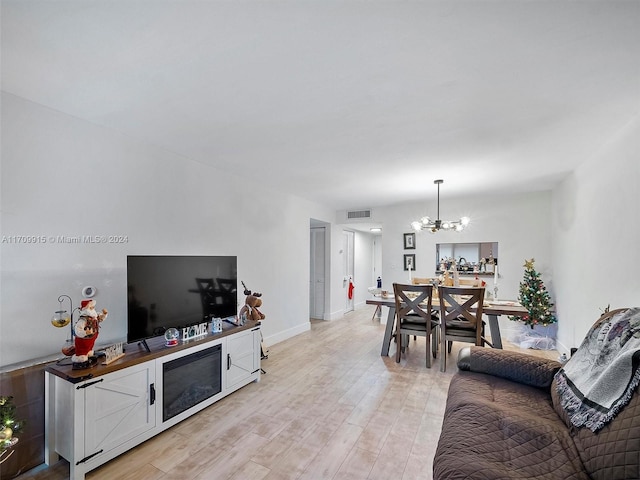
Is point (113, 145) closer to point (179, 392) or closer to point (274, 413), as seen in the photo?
point (179, 392)

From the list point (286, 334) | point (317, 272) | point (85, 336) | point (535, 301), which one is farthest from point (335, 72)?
point (317, 272)

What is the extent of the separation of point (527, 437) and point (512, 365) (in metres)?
0.78

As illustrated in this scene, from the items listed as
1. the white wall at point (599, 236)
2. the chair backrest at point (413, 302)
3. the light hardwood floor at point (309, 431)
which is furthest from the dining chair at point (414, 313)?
the white wall at point (599, 236)

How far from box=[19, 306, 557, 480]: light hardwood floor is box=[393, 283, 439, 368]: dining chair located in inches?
15.4

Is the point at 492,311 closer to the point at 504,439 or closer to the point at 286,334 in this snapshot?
the point at 504,439

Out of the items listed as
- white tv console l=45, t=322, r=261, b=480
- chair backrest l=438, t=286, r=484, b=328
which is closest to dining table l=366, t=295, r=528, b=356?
chair backrest l=438, t=286, r=484, b=328

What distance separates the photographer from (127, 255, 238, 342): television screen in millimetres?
2387

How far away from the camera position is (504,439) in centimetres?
144

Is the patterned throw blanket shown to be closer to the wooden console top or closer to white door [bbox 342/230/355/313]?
the wooden console top

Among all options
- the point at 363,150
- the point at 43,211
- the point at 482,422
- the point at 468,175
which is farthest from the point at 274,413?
the point at 468,175

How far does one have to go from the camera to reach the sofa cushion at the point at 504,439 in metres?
1.23

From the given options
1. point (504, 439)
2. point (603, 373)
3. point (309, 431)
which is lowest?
point (309, 431)

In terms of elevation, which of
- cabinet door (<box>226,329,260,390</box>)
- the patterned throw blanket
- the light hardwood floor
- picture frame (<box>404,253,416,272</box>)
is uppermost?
picture frame (<box>404,253,416,272</box>)

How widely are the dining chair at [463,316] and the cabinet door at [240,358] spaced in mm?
2176
